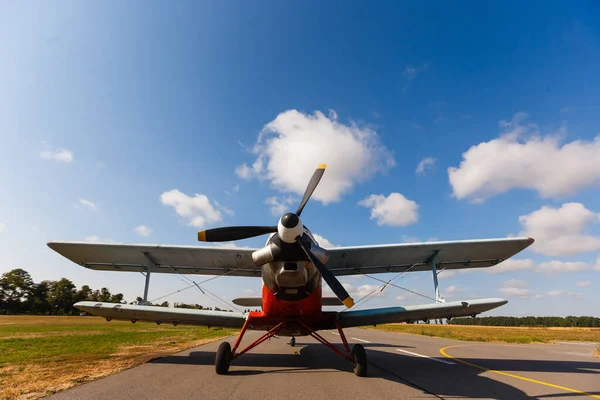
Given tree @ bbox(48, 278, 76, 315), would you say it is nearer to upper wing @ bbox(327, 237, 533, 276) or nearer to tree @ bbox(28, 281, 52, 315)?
tree @ bbox(28, 281, 52, 315)

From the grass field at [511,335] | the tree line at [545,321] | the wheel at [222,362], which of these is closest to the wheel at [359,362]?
the wheel at [222,362]

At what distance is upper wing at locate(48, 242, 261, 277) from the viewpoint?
9766 millimetres

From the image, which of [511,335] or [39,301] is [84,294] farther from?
[511,335]

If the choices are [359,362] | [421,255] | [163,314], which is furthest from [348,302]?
[163,314]

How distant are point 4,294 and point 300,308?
4253 inches

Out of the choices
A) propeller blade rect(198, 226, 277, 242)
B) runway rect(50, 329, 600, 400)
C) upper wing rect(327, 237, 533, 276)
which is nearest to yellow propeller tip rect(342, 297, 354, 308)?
runway rect(50, 329, 600, 400)

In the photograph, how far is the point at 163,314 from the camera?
9.41m

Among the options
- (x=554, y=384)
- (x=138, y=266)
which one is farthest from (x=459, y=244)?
(x=138, y=266)

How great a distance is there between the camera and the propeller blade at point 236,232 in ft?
23.7

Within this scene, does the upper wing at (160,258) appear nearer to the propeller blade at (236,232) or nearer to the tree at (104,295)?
the propeller blade at (236,232)

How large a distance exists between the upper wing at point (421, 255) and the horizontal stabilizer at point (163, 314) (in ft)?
11.9

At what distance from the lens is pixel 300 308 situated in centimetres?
820

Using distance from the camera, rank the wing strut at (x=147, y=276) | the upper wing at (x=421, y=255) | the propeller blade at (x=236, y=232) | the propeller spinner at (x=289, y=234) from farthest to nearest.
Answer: the wing strut at (x=147, y=276) < the upper wing at (x=421, y=255) < the propeller blade at (x=236, y=232) < the propeller spinner at (x=289, y=234)

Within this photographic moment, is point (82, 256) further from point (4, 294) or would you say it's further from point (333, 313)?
point (4, 294)
